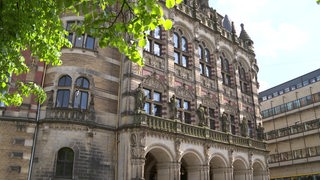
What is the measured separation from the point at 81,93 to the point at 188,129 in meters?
8.02

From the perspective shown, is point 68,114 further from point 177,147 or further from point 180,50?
point 180,50

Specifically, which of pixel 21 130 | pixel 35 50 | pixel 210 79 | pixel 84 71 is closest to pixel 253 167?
pixel 210 79

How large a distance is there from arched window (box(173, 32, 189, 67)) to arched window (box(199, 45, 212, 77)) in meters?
1.94

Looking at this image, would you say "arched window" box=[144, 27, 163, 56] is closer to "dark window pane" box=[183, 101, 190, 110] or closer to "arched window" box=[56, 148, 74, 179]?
"dark window pane" box=[183, 101, 190, 110]

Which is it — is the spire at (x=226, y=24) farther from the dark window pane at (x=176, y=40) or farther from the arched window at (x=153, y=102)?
the arched window at (x=153, y=102)

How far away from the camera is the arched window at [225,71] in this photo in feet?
99.5

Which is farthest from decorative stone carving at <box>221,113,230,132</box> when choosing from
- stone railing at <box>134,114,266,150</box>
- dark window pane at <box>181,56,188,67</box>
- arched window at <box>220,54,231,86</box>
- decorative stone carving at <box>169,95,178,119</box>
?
decorative stone carving at <box>169,95,178,119</box>

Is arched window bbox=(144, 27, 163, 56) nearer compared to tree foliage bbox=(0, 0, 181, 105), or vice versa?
tree foliage bbox=(0, 0, 181, 105)

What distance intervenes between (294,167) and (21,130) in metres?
36.8

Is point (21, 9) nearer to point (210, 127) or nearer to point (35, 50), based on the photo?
point (35, 50)

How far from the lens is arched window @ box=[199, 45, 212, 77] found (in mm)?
28156

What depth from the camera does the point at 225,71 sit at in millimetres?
30766

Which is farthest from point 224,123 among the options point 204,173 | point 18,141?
point 18,141

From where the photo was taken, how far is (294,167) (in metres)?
43.1
